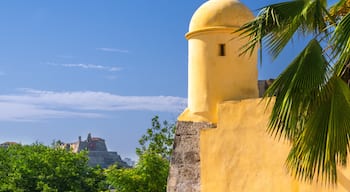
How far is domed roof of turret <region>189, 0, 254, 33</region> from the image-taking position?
9.66 m

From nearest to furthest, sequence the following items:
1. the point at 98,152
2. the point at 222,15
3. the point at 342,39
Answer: the point at 342,39 → the point at 222,15 → the point at 98,152

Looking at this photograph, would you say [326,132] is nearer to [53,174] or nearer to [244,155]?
[244,155]

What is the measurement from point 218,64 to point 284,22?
11.8ft

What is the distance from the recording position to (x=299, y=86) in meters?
5.39

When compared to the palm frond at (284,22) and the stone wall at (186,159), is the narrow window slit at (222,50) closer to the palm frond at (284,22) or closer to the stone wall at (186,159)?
the stone wall at (186,159)

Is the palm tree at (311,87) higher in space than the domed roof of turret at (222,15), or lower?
lower

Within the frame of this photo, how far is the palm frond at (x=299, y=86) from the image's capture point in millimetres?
5379

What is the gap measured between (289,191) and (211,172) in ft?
5.30

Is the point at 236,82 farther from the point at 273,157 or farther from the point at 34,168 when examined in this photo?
the point at 34,168

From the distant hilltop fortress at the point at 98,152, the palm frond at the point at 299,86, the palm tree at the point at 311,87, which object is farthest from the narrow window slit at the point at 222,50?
the distant hilltop fortress at the point at 98,152

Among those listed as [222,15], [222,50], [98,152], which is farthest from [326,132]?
[98,152]

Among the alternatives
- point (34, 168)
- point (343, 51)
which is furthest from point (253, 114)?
point (34, 168)

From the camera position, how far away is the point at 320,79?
537 centimetres

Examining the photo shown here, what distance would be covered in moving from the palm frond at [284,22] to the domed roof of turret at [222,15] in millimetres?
3544
